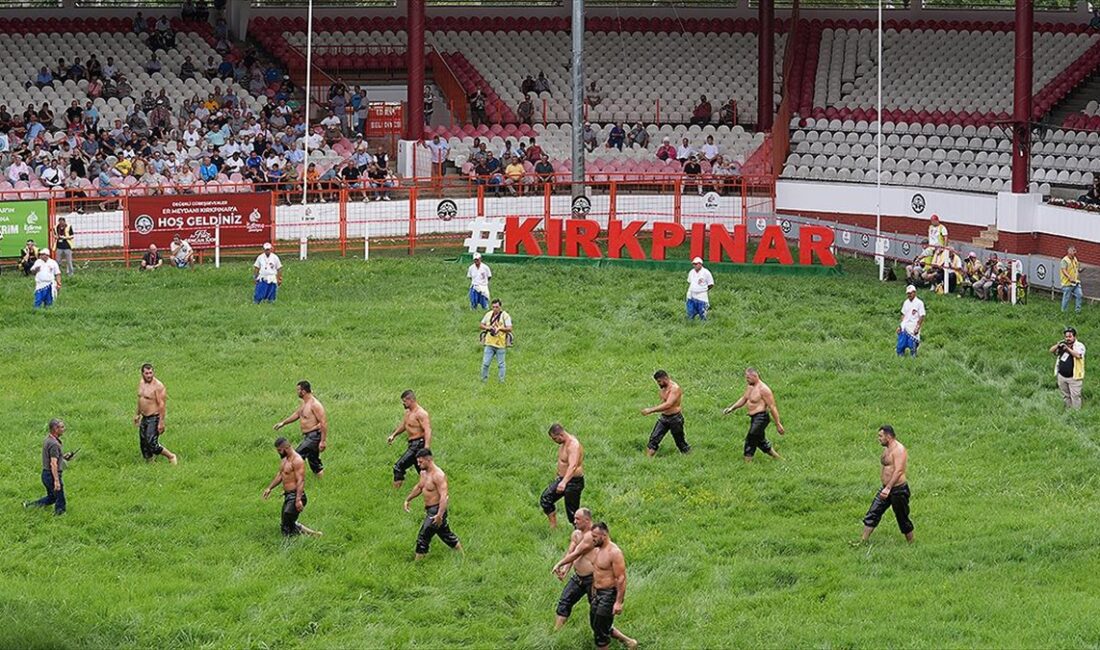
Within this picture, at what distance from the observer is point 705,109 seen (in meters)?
53.9

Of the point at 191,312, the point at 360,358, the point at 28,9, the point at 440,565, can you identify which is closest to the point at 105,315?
the point at 191,312

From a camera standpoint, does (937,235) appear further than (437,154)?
No

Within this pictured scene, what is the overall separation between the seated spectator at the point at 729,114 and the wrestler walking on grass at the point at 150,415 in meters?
29.6

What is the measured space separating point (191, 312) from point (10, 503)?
10.9 metres

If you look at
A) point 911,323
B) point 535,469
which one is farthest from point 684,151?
point 535,469

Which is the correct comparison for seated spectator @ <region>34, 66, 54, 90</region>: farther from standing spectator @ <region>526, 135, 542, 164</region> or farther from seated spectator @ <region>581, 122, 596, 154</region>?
seated spectator @ <region>581, 122, 596, 154</region>

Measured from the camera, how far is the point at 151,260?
129 feet

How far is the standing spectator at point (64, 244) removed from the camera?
126 feet

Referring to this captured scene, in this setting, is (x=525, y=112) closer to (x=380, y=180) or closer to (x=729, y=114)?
(x=729, y=114)

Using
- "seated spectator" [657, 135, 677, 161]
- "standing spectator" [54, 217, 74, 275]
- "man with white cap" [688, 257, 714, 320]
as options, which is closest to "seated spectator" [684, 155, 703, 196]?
"seated spectator" [657, 135, 677, 161]

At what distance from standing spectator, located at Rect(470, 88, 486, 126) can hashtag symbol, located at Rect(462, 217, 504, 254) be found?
1116cm

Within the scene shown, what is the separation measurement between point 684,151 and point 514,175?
21.2 ft

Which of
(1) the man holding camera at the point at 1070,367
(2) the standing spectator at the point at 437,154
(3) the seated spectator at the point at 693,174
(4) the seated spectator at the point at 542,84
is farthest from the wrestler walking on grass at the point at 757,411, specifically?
(4) the seated spectator at the point at 542,84

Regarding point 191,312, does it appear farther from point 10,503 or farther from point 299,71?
point 299,71
